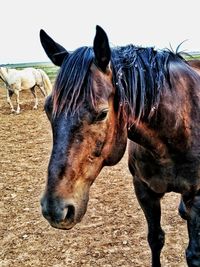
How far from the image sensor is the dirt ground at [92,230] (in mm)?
3371

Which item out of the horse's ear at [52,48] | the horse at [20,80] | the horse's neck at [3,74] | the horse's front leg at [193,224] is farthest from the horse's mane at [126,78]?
the horse's neck at [3,74]

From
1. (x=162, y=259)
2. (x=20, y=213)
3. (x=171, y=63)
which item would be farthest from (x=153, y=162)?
(x=20, y=213)

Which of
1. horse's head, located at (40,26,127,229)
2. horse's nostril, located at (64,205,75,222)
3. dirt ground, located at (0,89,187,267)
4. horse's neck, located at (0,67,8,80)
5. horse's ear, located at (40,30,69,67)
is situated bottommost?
horse's neck, located at (0,67,8,80)

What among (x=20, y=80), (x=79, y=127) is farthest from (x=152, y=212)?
(x=20, y=80)

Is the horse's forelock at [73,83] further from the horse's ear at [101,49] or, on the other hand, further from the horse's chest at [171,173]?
the horse's chest at [171,173]

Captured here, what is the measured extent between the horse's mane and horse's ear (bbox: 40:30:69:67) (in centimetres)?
16

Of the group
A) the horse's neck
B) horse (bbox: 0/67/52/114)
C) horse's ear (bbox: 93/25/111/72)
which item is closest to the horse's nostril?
horse's ear (bbox: 93/25/111/72)

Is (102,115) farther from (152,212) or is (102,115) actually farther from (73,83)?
(152,212)

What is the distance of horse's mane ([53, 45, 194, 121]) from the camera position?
1661 mm

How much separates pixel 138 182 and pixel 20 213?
2324 millimetres

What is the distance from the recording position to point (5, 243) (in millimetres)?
3770

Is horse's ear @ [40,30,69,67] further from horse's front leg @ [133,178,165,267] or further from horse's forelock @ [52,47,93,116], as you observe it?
horse's front leg @ [133,178,165,267]

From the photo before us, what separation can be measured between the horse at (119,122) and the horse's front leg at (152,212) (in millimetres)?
52

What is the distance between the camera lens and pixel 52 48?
6.47 ft
